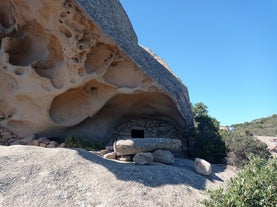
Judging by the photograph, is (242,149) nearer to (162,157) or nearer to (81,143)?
(162,157)

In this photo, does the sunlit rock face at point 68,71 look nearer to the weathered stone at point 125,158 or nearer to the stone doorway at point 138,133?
the stone doorway at point 138,133

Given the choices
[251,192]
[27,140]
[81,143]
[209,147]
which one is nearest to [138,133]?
[209,147]

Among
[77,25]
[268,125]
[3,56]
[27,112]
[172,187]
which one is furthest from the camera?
[268,125]

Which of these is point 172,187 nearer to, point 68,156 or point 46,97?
point 68,156

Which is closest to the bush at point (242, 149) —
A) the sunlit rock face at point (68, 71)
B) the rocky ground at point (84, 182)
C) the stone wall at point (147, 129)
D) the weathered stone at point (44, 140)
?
the stone wall at point (147, 129)

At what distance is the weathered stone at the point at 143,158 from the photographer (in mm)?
9295

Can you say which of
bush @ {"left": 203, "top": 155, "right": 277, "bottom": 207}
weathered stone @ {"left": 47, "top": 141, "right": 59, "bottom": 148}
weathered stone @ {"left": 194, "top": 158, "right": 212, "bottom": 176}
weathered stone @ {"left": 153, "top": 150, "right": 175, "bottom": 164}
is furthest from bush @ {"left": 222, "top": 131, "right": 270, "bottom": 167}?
bush @ {"left": 203, "top": 155, "right": 277, "bottom": 207}

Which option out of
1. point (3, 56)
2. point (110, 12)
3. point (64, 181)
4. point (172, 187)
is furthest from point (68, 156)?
point (110, 12)

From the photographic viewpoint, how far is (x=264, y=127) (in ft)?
121

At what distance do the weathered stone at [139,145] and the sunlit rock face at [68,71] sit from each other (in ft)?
8.18

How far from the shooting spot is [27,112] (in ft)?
40.2

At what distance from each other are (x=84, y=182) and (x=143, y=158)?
2427mm

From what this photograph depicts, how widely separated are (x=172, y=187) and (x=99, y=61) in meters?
5.75

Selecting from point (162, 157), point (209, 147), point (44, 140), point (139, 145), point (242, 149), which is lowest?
point (44, 140)
